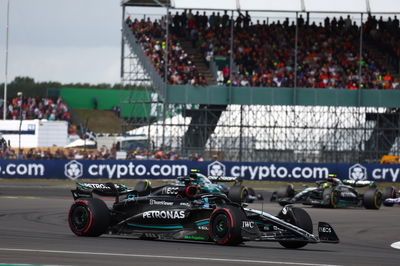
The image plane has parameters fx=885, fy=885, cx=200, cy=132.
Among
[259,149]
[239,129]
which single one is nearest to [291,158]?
[259,149]

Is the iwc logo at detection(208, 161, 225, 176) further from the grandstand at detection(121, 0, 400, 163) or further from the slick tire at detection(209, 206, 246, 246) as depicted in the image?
the slick tire at detection(209, 206, 246, 246)

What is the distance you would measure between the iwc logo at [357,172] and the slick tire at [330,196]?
44.7ft

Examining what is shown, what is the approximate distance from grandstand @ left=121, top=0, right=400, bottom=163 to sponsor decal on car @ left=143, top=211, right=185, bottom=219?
26.5 metres

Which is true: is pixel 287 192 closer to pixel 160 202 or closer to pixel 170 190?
pixel 170 190

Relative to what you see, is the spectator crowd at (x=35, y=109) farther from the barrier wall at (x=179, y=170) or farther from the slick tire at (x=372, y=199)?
the slick tire at (x=372, y=199)

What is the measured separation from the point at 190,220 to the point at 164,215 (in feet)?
1.57

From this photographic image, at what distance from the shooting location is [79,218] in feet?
47.6

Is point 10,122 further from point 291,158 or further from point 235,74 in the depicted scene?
point 291,158

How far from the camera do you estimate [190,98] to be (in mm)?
43688

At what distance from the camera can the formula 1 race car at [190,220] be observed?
13.2 m

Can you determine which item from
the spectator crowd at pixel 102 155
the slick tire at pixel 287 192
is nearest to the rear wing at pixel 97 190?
the slick tire at pixel 287 192

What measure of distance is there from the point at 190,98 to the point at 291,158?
248 inches

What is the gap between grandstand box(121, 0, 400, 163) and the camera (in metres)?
42.8

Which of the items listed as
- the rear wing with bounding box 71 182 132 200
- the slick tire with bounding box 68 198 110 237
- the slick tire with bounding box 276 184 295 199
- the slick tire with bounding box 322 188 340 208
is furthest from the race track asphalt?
the slick tire with bounding box 276 184 295 199
